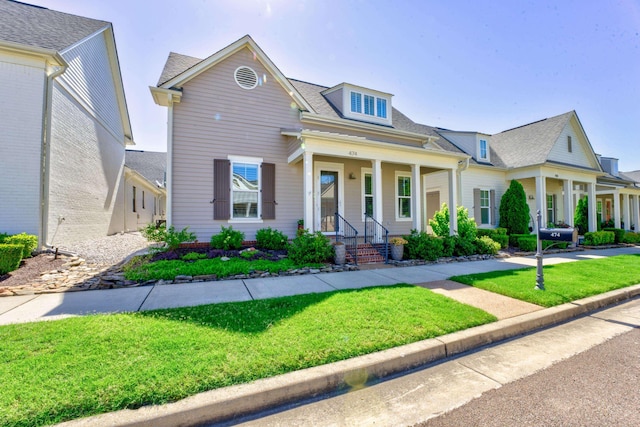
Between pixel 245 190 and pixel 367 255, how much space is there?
4409 millimetres

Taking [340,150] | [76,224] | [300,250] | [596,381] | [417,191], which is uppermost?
[340,150]

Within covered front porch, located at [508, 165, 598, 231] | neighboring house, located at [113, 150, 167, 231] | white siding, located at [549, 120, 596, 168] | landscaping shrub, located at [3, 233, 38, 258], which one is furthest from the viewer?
neighboring house, located at [113, 150, 167, 231]

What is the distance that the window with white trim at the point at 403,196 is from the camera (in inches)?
464

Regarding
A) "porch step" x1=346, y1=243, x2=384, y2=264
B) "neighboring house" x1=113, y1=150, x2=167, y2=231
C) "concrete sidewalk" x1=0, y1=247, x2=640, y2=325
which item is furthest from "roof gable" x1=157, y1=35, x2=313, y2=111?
"neighboring house" x1=113, y1=150, x2=167, y2=231

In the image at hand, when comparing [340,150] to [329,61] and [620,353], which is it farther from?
[620,353]

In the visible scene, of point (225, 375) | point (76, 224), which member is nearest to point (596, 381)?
point (225, 375)

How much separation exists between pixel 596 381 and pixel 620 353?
3.30ft

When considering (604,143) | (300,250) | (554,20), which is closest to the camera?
(300,250)

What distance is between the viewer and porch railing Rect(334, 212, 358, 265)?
7.97m

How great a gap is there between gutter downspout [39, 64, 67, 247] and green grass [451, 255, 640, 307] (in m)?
10.6

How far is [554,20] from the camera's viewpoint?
795 cm

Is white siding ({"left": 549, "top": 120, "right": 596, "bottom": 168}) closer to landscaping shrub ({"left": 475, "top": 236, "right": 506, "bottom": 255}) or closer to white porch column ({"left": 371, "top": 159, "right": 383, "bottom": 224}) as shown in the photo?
landscaping shrub ({"left": 475, "top": 236, "right": 506, "bottom": 255})

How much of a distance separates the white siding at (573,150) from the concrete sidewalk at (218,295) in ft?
45.4

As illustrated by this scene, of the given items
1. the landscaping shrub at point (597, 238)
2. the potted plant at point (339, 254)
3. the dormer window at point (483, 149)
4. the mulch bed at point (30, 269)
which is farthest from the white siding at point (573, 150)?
the mulch bed at point (30, 269)
